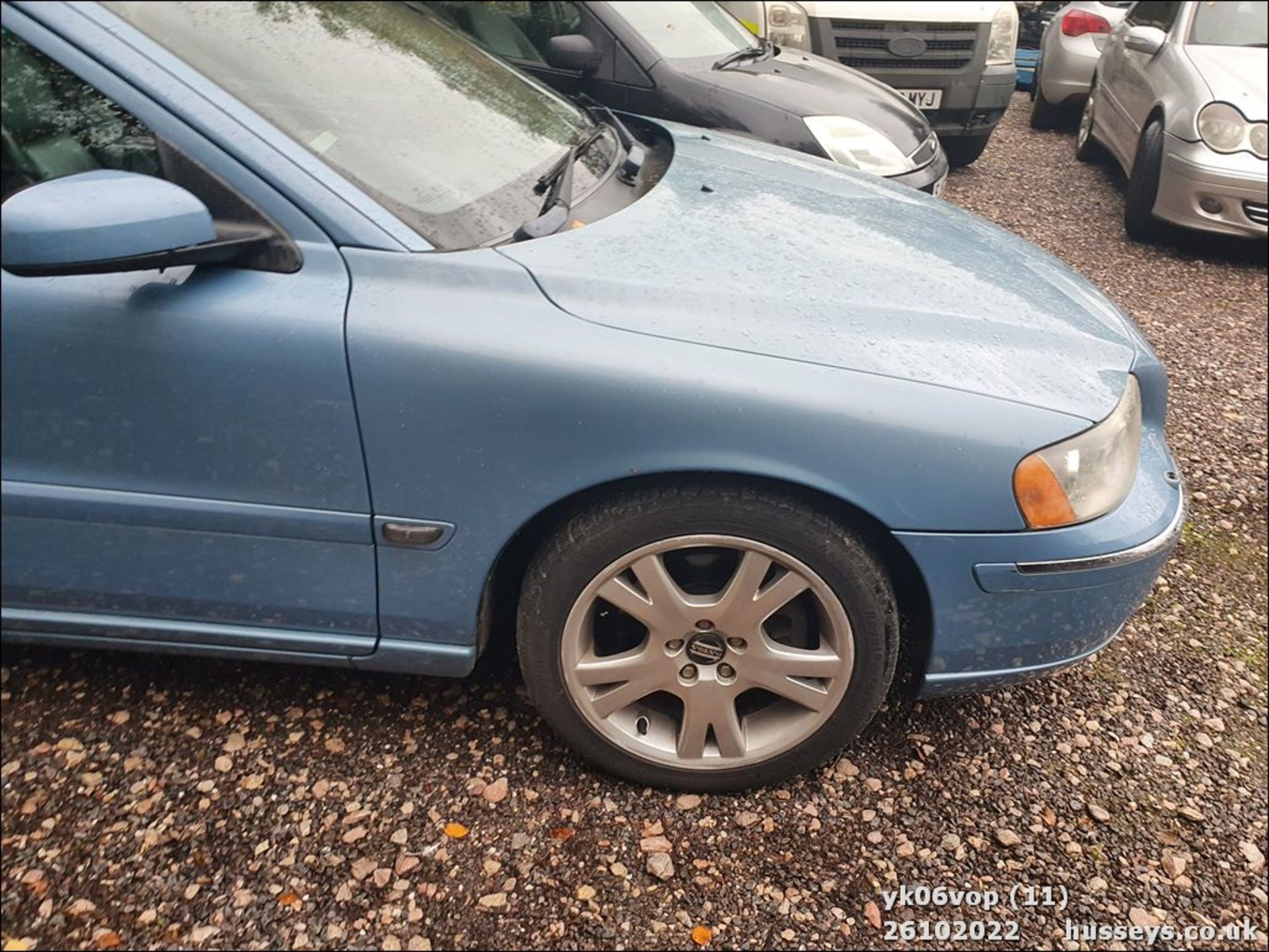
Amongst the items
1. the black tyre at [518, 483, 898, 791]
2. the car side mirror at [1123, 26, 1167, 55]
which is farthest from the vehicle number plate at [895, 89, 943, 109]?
the black tyre at [518, 483, 898, 791]

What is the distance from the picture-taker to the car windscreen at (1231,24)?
5879 millimetres

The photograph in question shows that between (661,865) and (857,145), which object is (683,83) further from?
(661,865)

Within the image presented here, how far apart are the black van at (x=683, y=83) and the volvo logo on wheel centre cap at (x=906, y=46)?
1914 millimetres

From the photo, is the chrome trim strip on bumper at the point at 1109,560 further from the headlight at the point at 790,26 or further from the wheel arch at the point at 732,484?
the headlight at the point at 790,26

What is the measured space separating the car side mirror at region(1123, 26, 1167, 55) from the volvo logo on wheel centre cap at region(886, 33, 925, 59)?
1.26 metres

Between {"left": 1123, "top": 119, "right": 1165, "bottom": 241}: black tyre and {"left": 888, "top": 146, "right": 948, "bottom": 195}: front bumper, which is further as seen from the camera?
{"left": 1123, "top": 119, "right": 1165, "bottom": 241}: black tyre

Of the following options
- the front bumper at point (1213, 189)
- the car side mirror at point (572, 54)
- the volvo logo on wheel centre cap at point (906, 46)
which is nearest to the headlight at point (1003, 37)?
the volvo logo on wheel centre cap at point (906, 46)

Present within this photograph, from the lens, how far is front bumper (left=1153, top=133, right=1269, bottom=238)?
5207mm

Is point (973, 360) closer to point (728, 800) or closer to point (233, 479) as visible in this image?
point (728, 800)

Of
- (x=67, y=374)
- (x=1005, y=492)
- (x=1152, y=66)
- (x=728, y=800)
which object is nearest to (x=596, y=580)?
(x=728, y=800)

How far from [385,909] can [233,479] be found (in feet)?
2.78

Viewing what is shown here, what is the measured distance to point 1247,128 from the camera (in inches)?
206

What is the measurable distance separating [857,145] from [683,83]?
84 centimetres

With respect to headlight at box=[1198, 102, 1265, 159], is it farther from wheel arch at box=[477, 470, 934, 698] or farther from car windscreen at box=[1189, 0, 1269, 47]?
wheel arch at box=[477, 470, 934, 698]
